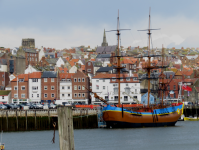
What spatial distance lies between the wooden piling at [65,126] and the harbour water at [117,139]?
2091 centimetres

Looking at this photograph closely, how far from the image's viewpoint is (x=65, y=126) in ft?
46.3

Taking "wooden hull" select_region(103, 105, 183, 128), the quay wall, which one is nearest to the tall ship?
"wooden hull" select_region(103, 105, 183, 128)

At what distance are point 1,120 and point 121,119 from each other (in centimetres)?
1437

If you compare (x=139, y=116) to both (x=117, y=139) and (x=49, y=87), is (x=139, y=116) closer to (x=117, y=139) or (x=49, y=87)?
(x=117, y=139)

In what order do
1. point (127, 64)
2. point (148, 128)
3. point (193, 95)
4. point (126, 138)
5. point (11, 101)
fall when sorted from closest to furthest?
point (126, 138)
point (148, 128)
point (11, 101)
point (193, 95)
point (127, 64)

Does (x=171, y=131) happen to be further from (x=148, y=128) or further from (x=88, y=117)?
(x=88, y=117)

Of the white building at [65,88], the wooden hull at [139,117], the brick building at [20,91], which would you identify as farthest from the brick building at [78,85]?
the wooden hull at [139,117]

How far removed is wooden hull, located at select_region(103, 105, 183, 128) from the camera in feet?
166

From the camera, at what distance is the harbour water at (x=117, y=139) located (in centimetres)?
3647

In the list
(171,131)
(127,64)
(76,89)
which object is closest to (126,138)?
(171,131)

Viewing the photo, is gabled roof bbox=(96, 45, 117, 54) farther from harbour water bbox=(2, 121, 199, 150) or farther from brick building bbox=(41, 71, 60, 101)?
harbour water bbox=(2, 121, 199, 150)

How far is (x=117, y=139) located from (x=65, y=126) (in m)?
27.5

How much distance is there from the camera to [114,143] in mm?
38656

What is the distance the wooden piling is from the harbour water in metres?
20.9
